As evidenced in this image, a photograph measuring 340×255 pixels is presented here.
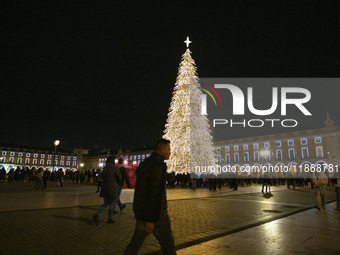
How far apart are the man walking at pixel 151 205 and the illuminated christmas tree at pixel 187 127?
20.5 metres

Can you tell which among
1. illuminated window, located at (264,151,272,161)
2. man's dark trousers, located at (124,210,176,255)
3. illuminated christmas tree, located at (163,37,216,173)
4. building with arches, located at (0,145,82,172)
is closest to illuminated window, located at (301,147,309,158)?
illuminated window, located at (264,151,272,161)

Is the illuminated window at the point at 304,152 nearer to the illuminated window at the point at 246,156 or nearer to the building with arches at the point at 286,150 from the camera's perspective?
the building with arches at the point at 286,150

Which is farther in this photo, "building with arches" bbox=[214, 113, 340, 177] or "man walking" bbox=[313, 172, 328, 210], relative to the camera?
"building with arches" bbox=[214, 113, 340, 177]

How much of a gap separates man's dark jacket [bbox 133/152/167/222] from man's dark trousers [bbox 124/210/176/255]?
10.0 inches

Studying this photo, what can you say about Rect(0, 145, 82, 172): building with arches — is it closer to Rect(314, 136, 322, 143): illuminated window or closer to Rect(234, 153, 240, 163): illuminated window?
Rect(234, 153, 240, 163): illuminated window

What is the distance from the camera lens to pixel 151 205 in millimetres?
2764

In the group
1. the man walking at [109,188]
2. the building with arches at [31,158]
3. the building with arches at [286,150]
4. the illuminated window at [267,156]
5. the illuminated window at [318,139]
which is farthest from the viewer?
the building with arches at [31,158]

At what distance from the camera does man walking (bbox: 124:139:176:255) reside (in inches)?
109

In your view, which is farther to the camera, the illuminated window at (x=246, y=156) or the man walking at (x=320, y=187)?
the illuminated window at (x=246, y=156)

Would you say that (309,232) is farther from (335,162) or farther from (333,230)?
(335,162)

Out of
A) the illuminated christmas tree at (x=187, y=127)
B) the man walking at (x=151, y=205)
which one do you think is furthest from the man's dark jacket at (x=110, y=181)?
the illuminated christmas tree at (x=187, y=127)

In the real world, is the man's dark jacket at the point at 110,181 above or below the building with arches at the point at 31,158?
below

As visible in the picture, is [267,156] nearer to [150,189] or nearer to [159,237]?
[159,237]

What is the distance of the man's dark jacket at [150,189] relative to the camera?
109 inches
